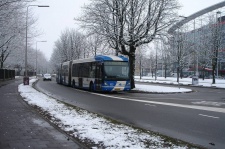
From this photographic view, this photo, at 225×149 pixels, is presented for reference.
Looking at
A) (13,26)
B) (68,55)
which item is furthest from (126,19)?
(68,55)

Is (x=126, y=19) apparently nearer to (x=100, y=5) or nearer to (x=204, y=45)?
(x=100, y=5)

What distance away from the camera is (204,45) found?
4219cm

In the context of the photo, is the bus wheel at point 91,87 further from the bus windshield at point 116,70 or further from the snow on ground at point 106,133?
the snow on ground at point 106,133

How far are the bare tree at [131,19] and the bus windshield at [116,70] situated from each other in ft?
12.2

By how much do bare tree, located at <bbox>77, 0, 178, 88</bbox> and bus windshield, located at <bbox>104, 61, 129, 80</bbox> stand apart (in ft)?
12.2

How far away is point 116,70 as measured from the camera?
71.1 feet

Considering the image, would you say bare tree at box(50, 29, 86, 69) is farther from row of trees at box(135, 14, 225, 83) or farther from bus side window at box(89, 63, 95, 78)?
bus side window at box(89, 63, 95, 78)

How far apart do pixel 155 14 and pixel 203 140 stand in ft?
63.6

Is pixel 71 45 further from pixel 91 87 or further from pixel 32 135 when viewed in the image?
pixel 32 135

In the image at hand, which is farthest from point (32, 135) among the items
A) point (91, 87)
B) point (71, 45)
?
point (71, 45)

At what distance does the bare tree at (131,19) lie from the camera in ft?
80.4

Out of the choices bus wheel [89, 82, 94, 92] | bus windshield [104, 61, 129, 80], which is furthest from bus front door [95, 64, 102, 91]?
bus wheel [89, 82, 94, 92]

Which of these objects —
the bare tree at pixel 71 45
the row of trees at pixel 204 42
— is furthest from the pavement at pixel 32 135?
the bare tree at pixel 71 45

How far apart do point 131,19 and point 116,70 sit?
228 inches
